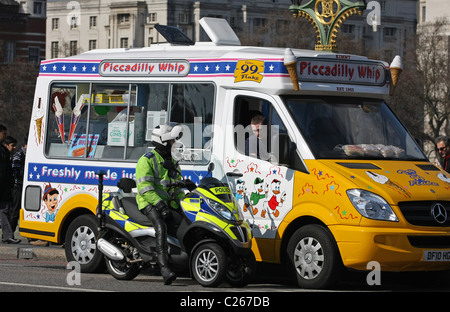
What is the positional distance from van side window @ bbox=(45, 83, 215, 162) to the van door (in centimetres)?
43

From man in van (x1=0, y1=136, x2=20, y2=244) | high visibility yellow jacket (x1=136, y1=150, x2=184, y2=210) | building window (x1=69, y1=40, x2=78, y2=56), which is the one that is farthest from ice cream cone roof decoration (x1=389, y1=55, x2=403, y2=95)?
building window (x1=69, y1=40, x2=78, y2=56)

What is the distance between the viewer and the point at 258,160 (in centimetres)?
1566

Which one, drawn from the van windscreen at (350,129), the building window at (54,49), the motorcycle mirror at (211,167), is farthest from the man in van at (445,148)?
the building window at (54,49)

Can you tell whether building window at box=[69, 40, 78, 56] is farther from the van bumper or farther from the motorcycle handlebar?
the van bumper

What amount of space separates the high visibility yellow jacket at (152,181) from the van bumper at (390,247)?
6.42 feet

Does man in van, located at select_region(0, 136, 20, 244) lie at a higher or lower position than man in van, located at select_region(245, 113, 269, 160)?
lower

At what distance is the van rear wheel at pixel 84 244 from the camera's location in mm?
16469

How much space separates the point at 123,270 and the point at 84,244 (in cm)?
134

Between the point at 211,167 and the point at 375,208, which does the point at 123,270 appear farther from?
the point at 375,208

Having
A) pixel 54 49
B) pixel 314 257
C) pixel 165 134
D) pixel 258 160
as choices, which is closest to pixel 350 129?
pixel 258 160

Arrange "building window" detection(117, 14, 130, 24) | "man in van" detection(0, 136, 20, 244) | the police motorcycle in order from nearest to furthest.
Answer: the police motorcycle < "man in van" detection(0, 136, 20, 244) < "building window" detection(117, 14, 130, 24)

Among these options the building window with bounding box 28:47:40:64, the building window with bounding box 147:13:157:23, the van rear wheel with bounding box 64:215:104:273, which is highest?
the building window with bounding box 147:13:157:23

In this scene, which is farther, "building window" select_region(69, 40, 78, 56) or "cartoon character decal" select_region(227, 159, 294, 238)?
"building window" select_region(69, 40, 78, 56)

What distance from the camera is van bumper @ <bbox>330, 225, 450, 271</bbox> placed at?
14453mm
